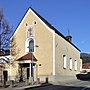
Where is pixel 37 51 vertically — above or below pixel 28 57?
above

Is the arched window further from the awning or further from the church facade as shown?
the awning

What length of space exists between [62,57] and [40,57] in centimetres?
521

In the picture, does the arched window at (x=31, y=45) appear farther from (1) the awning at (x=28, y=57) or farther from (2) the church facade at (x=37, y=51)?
(1) the awning at (x=28, y=57)

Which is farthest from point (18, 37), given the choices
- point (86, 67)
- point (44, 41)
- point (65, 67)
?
point (86, 67)

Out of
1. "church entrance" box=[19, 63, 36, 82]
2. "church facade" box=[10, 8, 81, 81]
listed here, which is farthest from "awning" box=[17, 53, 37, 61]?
"church entrance" box=[19, 63, 36, 82]

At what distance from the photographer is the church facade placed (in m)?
46.6

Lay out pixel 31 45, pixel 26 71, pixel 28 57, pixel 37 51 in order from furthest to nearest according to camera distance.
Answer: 1. pixel 31 45
2. pixel 26 71
3. pixel 37 51
4. pixel 28 57

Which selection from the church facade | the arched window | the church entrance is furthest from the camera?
the arched window

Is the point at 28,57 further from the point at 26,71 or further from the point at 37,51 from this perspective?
the point at 26,71

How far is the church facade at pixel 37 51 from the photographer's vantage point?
46.6 meters

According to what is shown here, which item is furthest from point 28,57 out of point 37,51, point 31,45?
point 31,45

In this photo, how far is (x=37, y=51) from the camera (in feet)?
158

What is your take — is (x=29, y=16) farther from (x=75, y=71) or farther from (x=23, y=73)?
(x=75, y=71)

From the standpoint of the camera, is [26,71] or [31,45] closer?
[26,71]
